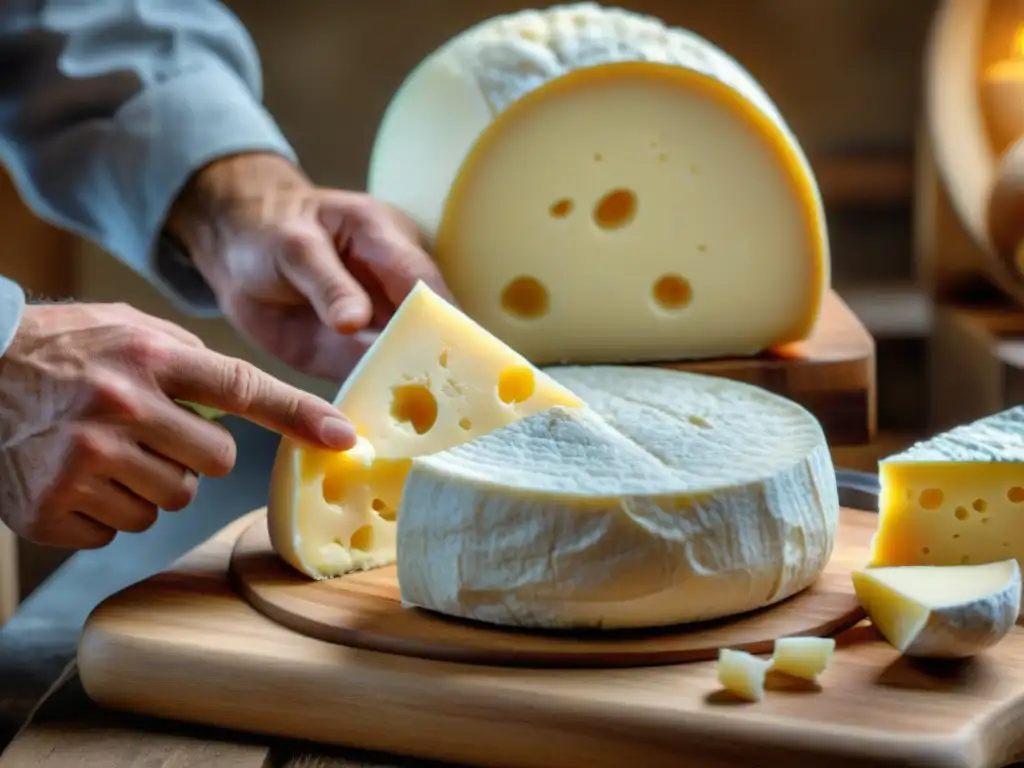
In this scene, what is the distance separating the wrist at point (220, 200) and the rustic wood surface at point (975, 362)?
2.77ft

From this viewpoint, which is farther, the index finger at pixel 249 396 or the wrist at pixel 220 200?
the wrist at pixel 220 200

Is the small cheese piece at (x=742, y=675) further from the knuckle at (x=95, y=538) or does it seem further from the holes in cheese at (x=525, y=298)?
the holes in cheese at (x=525, y=298)

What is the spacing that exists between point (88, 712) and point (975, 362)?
4.12 feet

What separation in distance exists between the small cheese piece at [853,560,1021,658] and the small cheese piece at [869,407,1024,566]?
0.06 metres

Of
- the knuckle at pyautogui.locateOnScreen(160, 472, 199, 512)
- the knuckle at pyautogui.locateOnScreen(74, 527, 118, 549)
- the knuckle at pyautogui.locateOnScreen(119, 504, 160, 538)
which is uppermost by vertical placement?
the knuckle at pyautogui.locateOnScreen(160, 472, 199, 512)

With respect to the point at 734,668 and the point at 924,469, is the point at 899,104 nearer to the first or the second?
the point at 924,469

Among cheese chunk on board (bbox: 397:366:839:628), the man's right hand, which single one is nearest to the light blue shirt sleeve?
the man's right hand

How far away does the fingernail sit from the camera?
1.26 metres

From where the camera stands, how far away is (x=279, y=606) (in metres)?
1.20

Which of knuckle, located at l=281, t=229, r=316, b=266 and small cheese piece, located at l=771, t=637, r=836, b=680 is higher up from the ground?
knuckle, located at l=281, t=229, r=316, b=266

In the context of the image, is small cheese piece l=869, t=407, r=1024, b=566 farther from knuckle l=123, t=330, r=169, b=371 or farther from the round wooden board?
knuckle l=123, t=330, r=169, b=371

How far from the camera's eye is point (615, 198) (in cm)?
187

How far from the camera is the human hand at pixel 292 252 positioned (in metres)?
1.67

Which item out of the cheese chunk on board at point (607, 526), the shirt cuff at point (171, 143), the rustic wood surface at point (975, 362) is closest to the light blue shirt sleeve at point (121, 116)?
the shirt cuff at point (171, 143)
